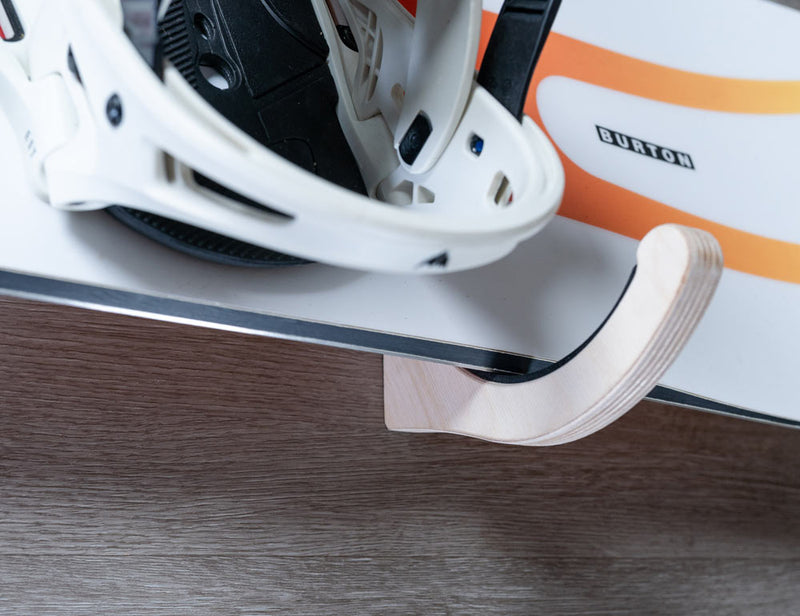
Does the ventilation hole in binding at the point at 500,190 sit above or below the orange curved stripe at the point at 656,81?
below

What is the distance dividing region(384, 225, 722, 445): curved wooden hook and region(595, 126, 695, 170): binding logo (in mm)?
265

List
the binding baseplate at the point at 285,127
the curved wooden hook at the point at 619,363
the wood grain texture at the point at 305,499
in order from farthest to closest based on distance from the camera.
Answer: the wood grain texture at the point at 305,499 → the curved wooden hook at the point at 619,363 → the binding baseplate at the point at 285,127

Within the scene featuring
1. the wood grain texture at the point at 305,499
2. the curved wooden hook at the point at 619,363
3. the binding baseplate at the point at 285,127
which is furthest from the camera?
the wood grain texture at the point at 305,499

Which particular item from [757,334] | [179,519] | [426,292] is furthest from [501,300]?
[179,519]

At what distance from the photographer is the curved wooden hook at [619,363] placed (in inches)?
16.9

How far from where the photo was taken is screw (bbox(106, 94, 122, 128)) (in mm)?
353

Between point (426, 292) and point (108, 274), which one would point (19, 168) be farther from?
point (426, 292)

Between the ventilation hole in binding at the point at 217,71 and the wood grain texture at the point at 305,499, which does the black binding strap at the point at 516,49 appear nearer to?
the ventilation hole in binding at the point at 217,71

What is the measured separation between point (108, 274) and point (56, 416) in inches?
10.5

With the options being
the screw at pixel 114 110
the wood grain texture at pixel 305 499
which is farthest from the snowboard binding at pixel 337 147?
the wood grain texture at pixel 305 499

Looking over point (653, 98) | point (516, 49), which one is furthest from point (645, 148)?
point (516, 49)

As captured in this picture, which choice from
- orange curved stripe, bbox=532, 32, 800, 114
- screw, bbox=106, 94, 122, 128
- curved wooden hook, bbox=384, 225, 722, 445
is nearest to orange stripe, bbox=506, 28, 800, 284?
orange curved stripe, bbox=532, 32, 800, 114

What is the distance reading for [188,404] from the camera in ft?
2.31

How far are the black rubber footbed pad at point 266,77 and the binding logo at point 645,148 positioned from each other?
0.92 ft
